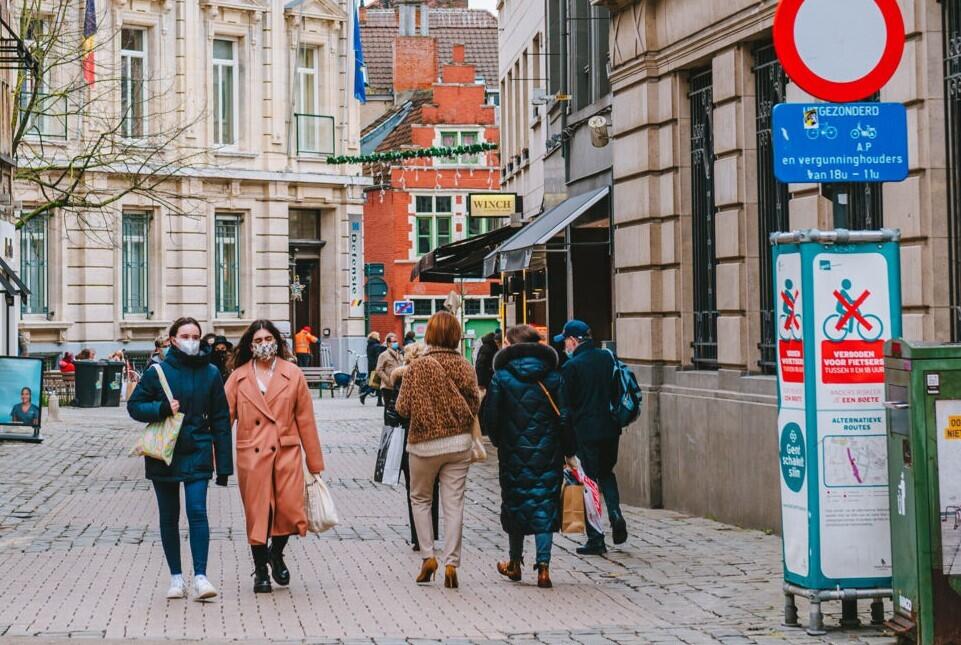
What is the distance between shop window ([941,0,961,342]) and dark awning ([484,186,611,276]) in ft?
30.2

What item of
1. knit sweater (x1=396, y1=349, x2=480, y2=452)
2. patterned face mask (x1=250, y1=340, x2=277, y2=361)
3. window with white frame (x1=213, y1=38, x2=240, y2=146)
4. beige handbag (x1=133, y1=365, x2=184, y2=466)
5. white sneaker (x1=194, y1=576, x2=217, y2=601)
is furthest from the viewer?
window with white frame (x1=213, y1=38, x2=240, y2=146)

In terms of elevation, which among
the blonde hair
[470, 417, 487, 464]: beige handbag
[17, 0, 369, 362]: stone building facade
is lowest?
[470, 417, 487, 464]: beige handbag

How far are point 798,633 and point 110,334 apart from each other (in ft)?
116

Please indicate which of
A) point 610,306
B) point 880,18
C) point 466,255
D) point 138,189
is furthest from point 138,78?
point 880,18

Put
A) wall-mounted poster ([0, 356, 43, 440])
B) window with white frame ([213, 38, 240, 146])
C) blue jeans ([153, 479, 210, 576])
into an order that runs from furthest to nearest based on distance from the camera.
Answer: window with white frame ([213, 38, 240, 146]) < wall-mounted poster ([0, 356, 43, 440]) < blue jeans ([153, 479, 210, 576])

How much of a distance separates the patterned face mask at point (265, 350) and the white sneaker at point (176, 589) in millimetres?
1503

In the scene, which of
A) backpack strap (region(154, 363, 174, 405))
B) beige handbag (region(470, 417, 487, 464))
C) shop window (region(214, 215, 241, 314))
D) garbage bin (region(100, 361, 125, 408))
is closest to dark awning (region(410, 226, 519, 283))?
garbage bin (region(100, 361, 125, 408))

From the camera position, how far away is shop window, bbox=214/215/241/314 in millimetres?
45844

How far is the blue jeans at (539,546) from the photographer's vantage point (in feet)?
37.3

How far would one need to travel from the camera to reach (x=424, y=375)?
11.5 meters

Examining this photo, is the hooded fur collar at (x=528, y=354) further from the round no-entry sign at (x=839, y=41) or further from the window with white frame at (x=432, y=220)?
the window with white frame at (x=432, y=220)

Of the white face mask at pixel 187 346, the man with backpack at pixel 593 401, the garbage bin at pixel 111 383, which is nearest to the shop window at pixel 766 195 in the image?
the man with backpack at pixel 593 401

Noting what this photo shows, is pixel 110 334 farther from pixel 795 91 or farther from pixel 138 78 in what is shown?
pixel 795 91

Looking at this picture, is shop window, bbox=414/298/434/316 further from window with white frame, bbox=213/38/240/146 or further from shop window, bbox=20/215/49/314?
shop window, bbox=20/215/49/314
